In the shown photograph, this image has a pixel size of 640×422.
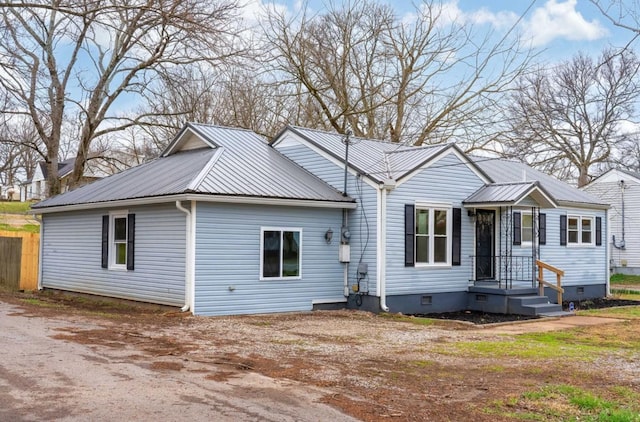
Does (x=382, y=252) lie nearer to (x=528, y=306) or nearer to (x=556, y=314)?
(x=528, y=306)

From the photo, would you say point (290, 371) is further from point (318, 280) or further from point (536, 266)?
point (536, 266)

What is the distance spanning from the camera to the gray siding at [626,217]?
32031mm

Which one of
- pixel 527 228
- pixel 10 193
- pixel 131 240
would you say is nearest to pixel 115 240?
pixel 131 240

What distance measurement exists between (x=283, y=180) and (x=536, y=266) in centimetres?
778

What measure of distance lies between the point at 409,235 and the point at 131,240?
6.67 metres

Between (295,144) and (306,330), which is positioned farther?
(295,144)

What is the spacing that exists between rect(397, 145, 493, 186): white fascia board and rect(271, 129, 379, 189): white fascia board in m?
0.71

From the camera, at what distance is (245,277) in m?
15.1

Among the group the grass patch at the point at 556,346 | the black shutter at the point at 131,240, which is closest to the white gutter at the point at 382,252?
the grass patch at the point at 556,346

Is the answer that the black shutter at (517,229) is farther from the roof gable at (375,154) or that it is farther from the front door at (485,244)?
the roof gable at (375,154)

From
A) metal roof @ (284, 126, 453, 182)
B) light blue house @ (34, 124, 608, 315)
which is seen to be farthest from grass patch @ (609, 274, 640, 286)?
metal roof @ (284, 126, 453, 182)

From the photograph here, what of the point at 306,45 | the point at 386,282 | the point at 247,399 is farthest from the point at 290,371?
the point at 306,45

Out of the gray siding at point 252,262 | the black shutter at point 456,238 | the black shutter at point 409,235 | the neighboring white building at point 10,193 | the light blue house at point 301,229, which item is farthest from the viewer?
the neighboring white building at point 10,193

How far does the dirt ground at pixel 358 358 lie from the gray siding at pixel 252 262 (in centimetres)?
56
